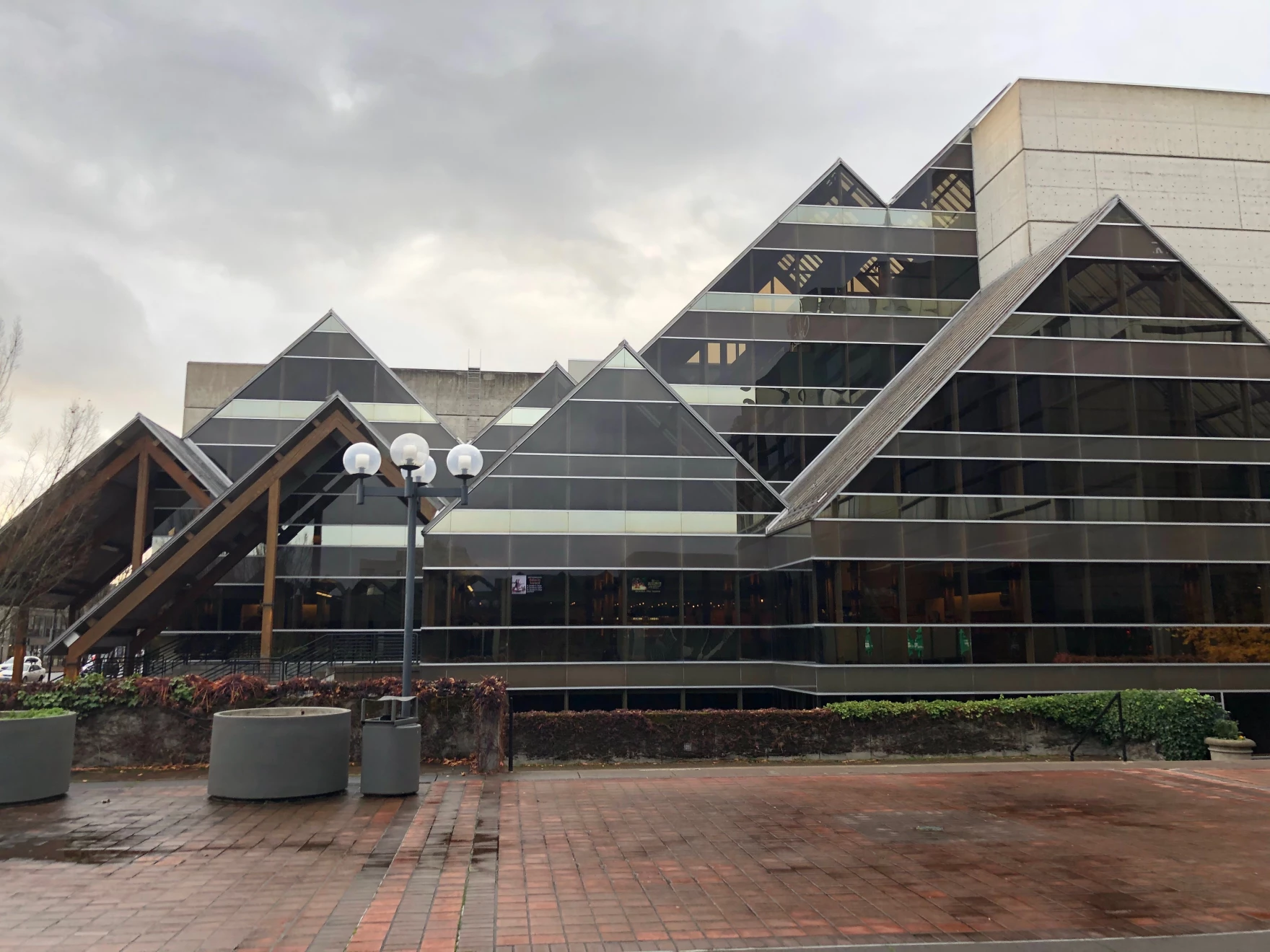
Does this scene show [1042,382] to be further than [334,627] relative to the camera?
No

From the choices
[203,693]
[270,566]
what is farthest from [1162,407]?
[270,566]

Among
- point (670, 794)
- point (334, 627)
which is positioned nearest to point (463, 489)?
point (670, 794)

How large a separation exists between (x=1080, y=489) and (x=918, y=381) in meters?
5.80

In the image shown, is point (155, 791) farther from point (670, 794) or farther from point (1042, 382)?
point (1042, 382)

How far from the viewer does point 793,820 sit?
11148 mm

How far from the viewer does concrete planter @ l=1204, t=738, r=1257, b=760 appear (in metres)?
18.0

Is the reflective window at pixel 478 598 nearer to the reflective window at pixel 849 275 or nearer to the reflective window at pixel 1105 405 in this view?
the reflective window at pixel 849 275

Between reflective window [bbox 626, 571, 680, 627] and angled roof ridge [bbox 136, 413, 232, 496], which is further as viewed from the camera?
angled roof ridge [bbox 136, 413, 232, 496]

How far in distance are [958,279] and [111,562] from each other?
3293 cm

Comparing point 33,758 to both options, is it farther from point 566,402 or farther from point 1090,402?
point 1090,402

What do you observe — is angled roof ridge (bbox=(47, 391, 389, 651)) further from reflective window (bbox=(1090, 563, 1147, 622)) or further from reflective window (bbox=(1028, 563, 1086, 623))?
reflective window (bbox=(1090, 563, 1147, 622))

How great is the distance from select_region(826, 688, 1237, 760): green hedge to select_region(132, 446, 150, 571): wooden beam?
72.5 ft

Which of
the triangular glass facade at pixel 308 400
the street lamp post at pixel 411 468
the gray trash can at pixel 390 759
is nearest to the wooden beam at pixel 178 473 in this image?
the triangular glass facade at pixel 308 400

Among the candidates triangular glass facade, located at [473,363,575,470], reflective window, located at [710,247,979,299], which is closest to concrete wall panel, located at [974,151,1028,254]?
reflective window, located at [710,247,979,299]
